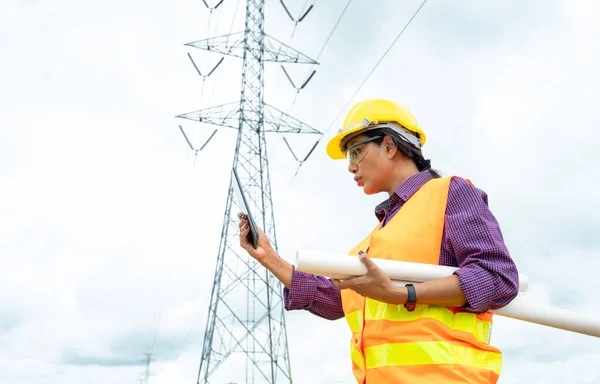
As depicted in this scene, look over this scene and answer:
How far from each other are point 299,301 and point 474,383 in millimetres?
944

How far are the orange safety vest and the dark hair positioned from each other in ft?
0.79

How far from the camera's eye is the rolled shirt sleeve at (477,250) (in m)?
1.85

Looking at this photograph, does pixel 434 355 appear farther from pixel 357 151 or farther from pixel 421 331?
pixel 357 151

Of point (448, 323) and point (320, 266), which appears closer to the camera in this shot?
point (320, 266)

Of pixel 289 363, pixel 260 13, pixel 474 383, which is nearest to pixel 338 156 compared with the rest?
pixel 474 383

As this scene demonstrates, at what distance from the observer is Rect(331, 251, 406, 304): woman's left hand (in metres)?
1.80

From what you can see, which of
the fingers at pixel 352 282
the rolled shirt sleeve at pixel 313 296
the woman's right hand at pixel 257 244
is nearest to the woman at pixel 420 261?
the fingers at pixel 352 282

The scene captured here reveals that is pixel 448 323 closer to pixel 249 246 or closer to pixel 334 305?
pixel 334 305

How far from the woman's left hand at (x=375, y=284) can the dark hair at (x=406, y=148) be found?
69 cm

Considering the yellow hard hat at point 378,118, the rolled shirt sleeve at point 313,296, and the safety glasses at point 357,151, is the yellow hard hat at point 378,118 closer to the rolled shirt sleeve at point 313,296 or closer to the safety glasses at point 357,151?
the safety glasses at point 357,151

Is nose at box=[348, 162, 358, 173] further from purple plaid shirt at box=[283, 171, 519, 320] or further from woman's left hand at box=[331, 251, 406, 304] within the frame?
woman's left hand at box=[331, 251, 406, 304]

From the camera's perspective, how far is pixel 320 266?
1.80m

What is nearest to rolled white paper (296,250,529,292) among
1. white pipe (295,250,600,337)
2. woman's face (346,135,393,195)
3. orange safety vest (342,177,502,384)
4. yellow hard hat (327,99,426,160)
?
white pipe (295,250,600,337)

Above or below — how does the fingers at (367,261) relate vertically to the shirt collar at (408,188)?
below
